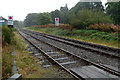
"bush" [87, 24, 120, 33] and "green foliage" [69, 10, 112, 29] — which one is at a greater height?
"green foliage" [69, 10, 112, 29]

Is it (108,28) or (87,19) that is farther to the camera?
(87,19)

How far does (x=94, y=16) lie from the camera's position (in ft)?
63.2

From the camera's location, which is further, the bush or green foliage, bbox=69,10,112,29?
green foliage, bbox=69,10,112,29

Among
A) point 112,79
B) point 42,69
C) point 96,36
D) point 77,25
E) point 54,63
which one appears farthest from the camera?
point 77,25

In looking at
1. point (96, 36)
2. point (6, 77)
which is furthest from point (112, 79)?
point (96, 36)

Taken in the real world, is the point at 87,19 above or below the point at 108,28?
above

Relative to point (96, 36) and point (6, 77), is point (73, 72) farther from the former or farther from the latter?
point (96, 36)

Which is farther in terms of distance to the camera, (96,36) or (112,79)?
(96,36)

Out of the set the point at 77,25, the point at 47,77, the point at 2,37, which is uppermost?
the point at 77,25

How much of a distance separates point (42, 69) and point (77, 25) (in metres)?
15.8

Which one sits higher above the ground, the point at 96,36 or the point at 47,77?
the point at 96,36

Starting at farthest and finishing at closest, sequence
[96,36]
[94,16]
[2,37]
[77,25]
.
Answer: [77,25] → [94,16] → [96,36] → [2,37]

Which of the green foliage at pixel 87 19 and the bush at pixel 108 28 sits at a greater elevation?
the green foliage at pixel 87 19

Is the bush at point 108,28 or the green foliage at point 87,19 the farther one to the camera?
the green foliage at point 87,19
